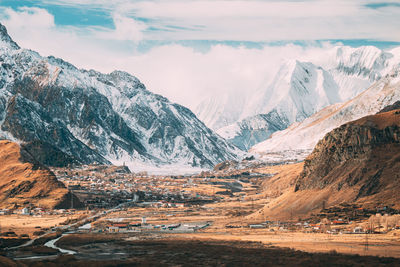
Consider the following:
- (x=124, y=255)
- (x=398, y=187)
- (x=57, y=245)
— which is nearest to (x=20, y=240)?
(x=57, y=245)

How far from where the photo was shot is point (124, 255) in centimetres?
14438

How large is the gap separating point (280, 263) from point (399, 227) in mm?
48999

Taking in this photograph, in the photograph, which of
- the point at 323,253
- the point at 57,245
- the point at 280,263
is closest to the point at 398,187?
the point at 323,253

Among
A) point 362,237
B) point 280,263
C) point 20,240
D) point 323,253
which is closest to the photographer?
point 280,263

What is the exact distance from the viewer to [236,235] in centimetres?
17575

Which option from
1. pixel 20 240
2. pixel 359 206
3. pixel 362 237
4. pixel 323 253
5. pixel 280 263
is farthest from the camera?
pixel 359 206

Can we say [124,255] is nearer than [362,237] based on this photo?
Yes

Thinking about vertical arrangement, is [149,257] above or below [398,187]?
below

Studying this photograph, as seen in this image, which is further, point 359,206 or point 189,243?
point 359,206

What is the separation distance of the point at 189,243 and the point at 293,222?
4672cm

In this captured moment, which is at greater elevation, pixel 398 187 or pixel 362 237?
pixel 398 187

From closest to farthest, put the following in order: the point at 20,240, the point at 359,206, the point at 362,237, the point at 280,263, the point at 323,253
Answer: the point at 280,263, the point at 323,253, the point at 362,237, the point at 20,240, the point at 359,206

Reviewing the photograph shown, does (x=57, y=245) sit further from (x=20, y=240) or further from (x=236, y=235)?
(x=236, y=235)

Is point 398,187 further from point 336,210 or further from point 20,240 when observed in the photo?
point 20,240
